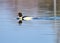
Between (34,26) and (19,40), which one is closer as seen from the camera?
(19,40)

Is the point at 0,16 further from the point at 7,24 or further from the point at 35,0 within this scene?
the point at 35,0

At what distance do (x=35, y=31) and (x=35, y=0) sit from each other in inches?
53.7

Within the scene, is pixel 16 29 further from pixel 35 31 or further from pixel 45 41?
pixel 45 41

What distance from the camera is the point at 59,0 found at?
7.48 ft

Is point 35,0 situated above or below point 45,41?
above

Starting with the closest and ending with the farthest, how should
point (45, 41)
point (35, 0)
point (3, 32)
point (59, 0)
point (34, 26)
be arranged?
1. point (45, 41)
2. point (3, 32)
3. point (34, 26)
4. point (59, 0)
5. point (35, 0)

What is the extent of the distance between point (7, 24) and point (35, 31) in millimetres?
307

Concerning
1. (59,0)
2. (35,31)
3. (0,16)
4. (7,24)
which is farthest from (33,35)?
(59,0)

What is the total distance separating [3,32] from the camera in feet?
3.82

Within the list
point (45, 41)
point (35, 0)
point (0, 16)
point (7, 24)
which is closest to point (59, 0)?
point (35, 0)

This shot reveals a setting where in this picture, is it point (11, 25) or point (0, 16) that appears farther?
point (0, 16)

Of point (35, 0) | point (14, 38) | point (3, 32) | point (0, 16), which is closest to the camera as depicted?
point (14, 38)

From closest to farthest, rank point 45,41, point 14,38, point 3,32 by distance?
1. point 45,41
2. point 14,38
3. point 3,32

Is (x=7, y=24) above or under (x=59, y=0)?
under
